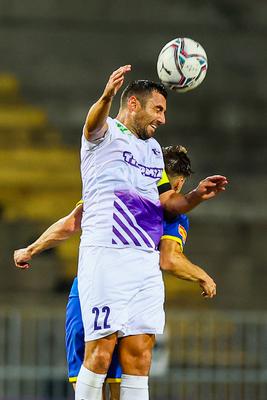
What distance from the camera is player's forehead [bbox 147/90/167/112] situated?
571 centimetres

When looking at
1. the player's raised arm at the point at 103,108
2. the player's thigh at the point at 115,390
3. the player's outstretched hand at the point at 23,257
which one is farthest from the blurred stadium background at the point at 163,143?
the player's raised arm at the point at 103,108

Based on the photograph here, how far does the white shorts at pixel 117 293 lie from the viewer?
18.3 feet

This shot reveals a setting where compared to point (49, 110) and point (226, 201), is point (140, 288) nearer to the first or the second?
point (226, 201)

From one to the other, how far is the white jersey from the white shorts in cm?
7

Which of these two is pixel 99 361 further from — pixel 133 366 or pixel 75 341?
pixel 75 341

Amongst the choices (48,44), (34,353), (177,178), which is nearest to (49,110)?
(48,44)

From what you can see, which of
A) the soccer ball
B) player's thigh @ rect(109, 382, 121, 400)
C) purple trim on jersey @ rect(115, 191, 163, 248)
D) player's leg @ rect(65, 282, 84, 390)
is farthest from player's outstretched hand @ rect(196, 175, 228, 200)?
player's thigh @ rect(109, 382, 121, 400)

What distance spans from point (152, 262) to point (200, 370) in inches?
197

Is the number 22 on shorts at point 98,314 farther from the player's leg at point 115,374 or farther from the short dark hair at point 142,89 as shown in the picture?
the short dark hair at point 142,89

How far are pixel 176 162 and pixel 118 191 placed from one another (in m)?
0.62

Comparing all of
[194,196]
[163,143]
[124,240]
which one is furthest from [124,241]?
[163,143]

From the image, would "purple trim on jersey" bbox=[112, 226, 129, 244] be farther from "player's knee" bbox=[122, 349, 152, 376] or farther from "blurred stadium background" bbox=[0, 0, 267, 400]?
"blurred stadium background" bbox=[0, 0, 267, 400]

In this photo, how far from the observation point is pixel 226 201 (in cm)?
1282

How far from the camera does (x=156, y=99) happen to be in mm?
5730
